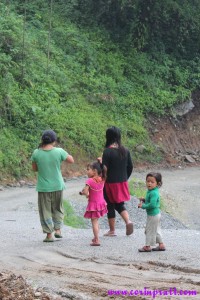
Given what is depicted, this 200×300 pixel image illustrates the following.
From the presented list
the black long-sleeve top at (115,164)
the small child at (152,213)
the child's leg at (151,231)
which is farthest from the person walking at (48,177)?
the child's leg at (151,231)

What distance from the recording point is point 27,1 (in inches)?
1378

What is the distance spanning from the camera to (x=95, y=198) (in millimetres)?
11680

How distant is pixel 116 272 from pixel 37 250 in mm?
2239

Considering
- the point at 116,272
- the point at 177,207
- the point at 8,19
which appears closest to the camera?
the point at 116,272

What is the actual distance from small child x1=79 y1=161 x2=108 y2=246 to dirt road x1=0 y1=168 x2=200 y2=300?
1.17 ft

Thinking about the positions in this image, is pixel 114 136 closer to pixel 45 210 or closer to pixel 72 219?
pixel 45 210

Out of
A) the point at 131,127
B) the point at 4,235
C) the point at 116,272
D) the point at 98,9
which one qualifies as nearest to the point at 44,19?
the point at 98,9

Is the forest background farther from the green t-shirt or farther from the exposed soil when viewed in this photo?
the exposed soil

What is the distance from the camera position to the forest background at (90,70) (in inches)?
1094

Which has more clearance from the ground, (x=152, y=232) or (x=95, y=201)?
(x=95, y=201)

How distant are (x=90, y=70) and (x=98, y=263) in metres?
24.2

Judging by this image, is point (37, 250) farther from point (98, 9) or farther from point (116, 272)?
point (98, 9)

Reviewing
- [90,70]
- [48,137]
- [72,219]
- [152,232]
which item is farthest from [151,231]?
[90,70]

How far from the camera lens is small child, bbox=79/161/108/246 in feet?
38.0
